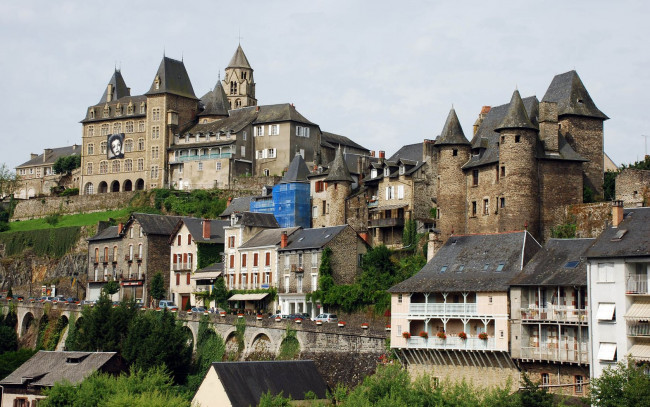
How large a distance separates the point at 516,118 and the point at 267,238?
2068 centimetres

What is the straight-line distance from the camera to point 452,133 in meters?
64.3

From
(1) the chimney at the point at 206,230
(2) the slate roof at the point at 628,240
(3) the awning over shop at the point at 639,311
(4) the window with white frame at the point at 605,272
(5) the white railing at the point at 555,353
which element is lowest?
(5) the white railing at the point at 555,353

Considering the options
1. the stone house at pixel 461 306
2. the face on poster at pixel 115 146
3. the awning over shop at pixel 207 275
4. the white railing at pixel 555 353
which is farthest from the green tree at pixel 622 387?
the face on poster at pixel 115 146

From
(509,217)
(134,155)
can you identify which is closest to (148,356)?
(509,217)

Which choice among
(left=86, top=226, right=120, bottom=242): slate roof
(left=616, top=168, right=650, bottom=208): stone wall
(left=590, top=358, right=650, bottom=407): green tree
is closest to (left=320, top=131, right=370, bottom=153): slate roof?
(left=86, top=226, right=120, bottom=242): slate roof

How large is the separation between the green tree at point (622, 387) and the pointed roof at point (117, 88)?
80.5 m

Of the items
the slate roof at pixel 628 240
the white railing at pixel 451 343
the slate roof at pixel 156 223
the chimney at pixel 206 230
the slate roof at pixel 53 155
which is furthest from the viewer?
the slate roof at pixel 53 155

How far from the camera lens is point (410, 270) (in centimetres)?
6072

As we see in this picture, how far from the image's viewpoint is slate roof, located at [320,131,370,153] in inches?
3857

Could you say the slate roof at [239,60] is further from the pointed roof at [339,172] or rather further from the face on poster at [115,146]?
the pointed roof at [339,172]

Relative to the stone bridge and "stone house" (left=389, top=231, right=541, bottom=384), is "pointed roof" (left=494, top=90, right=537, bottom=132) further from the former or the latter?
the stone bridge

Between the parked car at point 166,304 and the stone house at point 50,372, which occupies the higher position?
the parked car at point 166,304

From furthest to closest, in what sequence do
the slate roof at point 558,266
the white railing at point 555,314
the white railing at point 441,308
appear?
the white railing at point 441,308
the slate roof at point 558,266
the white railing at point 555,314

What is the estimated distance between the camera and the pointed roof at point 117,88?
11169cm
